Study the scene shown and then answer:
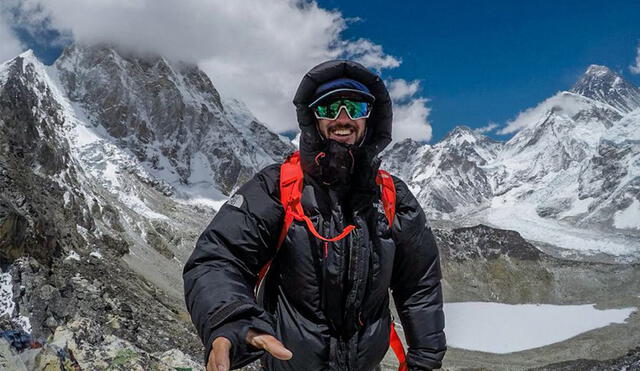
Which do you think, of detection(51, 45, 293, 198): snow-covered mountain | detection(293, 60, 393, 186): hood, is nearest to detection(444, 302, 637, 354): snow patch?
detection(293, 60, 393, 186): hood

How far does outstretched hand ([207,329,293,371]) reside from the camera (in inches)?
97.7

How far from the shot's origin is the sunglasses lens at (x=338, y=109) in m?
3.79

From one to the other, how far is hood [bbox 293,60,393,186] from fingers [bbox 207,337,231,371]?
4.71 ft

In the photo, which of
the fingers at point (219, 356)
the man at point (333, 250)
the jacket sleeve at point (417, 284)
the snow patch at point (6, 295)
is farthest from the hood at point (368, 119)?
the snow patch at point (6, 295)

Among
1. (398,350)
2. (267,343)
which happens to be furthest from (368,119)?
(267,343)

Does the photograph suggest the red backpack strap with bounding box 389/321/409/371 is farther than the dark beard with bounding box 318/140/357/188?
Yes

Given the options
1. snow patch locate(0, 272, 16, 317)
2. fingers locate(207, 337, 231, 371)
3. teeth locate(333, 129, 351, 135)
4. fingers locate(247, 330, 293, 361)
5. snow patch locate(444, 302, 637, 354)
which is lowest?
snow patch locate(0, 272, 16, 317)

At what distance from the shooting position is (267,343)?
261 centimetres

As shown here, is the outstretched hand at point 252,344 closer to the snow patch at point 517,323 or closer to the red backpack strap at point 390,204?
the red backpack strap at point 390,204

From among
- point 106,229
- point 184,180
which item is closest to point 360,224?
point 106,229

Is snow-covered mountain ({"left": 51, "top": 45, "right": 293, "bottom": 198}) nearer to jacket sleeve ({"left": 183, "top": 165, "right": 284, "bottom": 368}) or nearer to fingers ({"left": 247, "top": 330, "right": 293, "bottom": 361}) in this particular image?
jacket sleeve ({"left": 183, "top": 165, "right": 284, "bottom": 368})

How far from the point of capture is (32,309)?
16.2 metres

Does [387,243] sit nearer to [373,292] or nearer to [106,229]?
[373,292]

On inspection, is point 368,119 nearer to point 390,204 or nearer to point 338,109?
point 338,109
